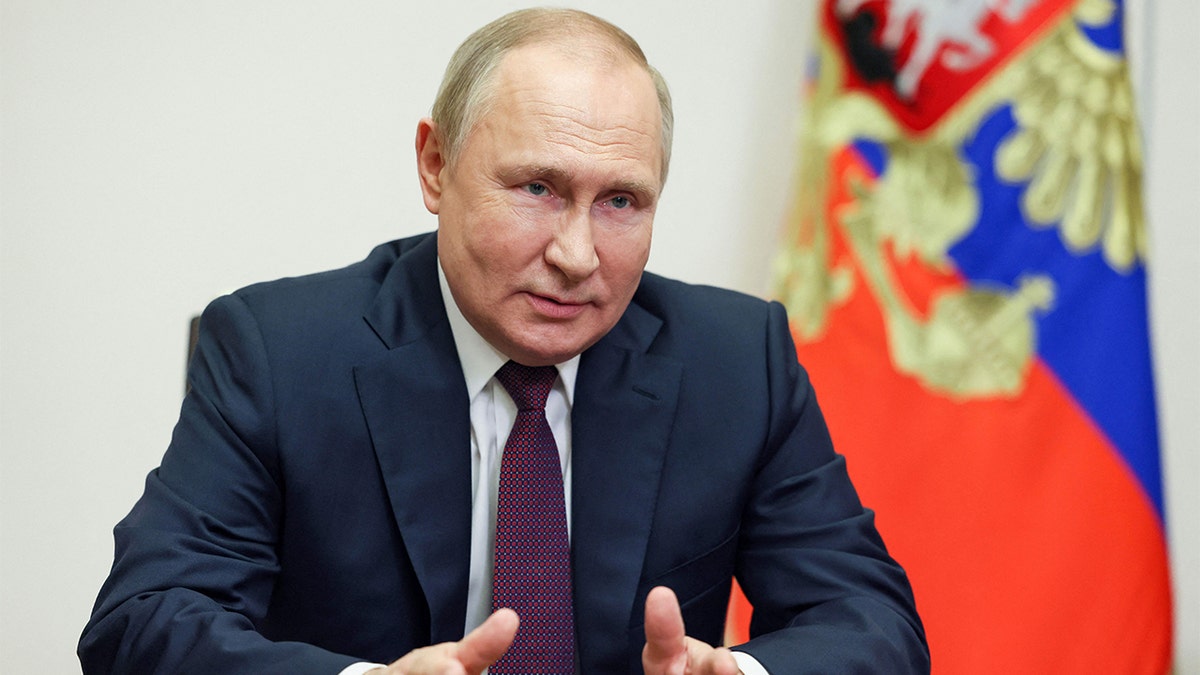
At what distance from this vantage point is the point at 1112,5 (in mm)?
2580

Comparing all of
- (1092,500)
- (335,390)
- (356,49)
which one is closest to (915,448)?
(1092,500)

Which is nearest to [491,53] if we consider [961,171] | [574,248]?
[574,248]

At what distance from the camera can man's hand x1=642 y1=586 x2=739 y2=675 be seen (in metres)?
1.34

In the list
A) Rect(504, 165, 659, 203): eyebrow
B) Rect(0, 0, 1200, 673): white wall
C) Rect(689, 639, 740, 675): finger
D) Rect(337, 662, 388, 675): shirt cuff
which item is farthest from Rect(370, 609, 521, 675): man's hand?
Rect(0, 0, 1200, 673): white wall

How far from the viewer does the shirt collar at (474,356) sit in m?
1.77

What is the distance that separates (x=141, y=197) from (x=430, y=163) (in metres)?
1.33

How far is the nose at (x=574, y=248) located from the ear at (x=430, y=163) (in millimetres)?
241

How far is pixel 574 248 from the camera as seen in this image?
1.60 m

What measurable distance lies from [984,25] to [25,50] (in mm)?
2147

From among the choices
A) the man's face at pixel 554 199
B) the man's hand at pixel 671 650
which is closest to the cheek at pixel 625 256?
Result: the man's face at pixel 554 199

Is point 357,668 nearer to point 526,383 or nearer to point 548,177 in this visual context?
point 526,383

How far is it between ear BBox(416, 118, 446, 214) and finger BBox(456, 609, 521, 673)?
72 centimetres

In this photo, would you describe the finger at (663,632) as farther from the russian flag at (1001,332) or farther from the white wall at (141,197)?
the white wall at (141,197)

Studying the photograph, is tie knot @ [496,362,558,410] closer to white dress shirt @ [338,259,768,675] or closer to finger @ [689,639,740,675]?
white dress shirt @ [338,259,768,675]
